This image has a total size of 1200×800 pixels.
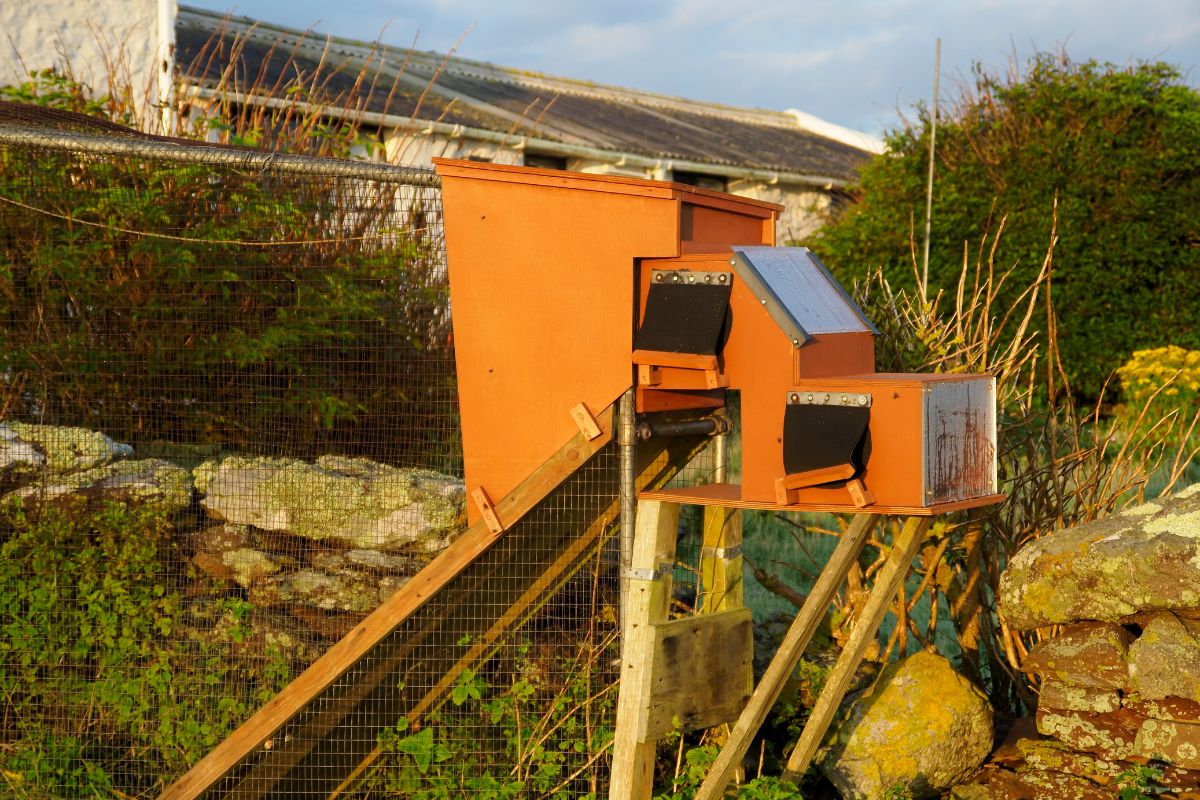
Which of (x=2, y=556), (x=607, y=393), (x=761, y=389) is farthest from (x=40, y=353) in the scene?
(x=761, y=389)

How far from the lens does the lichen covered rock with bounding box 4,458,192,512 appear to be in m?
5.08

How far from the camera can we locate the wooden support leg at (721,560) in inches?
188

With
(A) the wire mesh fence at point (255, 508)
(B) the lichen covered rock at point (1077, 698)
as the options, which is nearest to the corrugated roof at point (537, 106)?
(A) the wire mesh fence at point (255, 508)

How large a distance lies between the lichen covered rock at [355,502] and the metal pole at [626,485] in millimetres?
810

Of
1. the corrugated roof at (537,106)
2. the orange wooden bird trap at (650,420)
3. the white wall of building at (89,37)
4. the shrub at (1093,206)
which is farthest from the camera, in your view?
the corrugated roof at (537,106)

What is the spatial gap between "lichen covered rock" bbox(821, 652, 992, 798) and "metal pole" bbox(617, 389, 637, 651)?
136 cm

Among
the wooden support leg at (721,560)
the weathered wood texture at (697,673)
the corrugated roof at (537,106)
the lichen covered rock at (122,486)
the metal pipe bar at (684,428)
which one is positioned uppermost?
the corrugated roof at (537,106)

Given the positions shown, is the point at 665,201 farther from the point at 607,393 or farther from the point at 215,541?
the point at 215,541

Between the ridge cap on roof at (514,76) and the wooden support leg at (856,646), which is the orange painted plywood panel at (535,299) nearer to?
the wooden support leg at (856,646)

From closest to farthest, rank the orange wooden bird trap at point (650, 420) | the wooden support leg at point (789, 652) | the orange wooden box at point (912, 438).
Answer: the orange wooden box at point (912, 438) → the orange wooden bird trap at point (650, 420) → the wooden support leg at point (789, 652)

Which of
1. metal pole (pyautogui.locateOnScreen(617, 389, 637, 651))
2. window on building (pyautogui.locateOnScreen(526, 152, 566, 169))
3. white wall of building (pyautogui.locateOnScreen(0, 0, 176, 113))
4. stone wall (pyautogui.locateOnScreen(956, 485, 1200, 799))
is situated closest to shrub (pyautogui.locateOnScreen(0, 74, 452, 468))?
metal pole (pyautogui.locateOnScreen(617, 389, 637, 651))

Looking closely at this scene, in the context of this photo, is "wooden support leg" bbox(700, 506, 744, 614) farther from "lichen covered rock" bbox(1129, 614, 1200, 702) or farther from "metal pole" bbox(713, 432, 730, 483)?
"lichen covered rock" bbox(1129, 614, 1200, 702)

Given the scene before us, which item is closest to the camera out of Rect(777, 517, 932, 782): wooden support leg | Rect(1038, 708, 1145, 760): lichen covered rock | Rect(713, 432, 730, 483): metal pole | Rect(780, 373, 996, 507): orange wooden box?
Rect(780, 373, 996, 507): orange wooden box

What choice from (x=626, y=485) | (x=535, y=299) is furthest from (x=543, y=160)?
(x=626, y=485)
